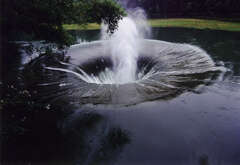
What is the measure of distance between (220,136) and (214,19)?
887 inches

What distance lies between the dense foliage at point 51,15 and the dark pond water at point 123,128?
1.59m

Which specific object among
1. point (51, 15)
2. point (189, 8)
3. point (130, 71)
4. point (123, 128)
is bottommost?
point (123, 128)

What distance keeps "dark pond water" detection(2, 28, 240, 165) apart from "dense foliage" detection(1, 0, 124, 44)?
1587mm

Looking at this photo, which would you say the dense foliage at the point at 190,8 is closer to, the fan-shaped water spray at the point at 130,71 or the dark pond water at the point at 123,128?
the fan-shaped water spray at the point at 130,71

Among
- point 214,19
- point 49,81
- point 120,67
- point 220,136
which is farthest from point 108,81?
point 214,19

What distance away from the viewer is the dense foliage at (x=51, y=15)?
4362 millimetres

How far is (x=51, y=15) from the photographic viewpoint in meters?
4.85

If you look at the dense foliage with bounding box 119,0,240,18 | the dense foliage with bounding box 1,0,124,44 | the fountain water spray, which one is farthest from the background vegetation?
the dense foliage with bounding box 1,0,124,44

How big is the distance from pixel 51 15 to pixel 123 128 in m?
3.04

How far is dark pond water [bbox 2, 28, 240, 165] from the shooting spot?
397cm

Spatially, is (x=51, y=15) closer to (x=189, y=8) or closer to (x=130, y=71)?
(x=130, y=71)

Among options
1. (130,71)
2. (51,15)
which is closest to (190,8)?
(130,71)

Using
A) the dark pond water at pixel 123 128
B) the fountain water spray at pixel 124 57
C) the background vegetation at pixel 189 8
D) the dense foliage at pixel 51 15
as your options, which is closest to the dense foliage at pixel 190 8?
the background vegetation at pixel 189 8

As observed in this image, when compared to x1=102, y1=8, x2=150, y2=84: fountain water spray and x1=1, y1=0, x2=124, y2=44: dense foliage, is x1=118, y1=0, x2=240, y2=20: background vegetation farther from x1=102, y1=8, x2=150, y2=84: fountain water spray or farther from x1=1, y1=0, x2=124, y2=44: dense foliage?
x1=1, y1=0, x2=124, y2=44: dense foliage
